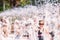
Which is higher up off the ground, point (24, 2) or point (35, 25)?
point (24, 2)

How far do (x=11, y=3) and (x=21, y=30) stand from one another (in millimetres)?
298

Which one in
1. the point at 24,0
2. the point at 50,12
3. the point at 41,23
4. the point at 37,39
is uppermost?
the point at 24,0

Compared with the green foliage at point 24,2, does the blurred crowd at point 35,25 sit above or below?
below

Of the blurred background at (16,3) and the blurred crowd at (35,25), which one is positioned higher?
the blurred background at (16,3)

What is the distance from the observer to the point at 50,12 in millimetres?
1465

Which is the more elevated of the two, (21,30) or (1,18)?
(1,18)

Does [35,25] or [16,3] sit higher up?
[16,3]

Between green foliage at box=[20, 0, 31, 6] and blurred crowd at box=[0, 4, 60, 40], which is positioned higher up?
green foliage at box=[20, 0, 31, 6]

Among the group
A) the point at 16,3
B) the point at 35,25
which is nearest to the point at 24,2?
the point at 16,3

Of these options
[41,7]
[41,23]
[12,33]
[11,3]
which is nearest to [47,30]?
[41,23]

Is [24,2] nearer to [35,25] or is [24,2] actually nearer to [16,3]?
[16,3]

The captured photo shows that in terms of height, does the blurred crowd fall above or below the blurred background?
below

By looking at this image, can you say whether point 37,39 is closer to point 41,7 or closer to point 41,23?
point 41,23

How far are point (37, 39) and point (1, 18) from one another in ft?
1.41
